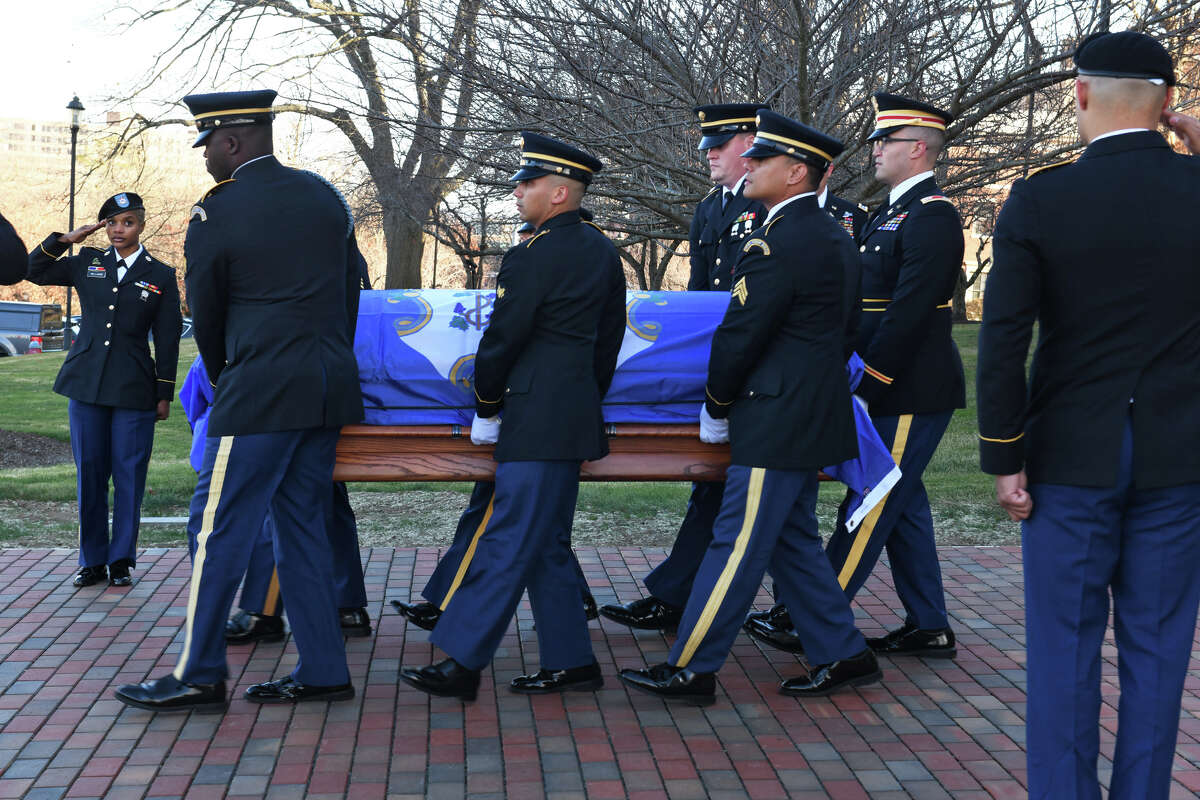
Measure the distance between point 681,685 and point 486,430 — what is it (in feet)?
3.71

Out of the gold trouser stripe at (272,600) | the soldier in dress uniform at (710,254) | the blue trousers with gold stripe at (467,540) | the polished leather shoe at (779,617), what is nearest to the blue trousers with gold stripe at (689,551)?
the soldier in dress uniform at (710,254)

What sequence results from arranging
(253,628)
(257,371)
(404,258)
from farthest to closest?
(404,258) → (253,628) → (257,371)

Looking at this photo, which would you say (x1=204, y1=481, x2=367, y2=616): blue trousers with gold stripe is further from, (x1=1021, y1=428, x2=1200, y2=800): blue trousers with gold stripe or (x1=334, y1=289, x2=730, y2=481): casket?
(x1=1021, y1=428, x2=1200, y2=800): blue trousers with gold stripe

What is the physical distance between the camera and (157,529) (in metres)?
6.89

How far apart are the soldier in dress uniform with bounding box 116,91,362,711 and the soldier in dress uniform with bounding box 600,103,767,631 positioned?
1568 mm

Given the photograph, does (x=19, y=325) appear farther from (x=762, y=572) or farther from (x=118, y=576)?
(x=762, y=572)

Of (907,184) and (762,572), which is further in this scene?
(907,184)

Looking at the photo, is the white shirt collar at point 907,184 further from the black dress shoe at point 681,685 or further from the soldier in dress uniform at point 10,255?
the soldier in dress uniform at point 10,255

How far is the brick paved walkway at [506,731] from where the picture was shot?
354 centimetres

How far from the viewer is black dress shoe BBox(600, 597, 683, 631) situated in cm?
515

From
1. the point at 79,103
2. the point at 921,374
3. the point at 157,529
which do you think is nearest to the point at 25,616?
the point at 157,529

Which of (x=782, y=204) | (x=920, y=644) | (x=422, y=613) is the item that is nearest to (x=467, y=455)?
(x=422, y=613)

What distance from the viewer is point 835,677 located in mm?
4312

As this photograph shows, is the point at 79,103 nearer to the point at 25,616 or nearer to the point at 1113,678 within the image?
the point at 25,616
